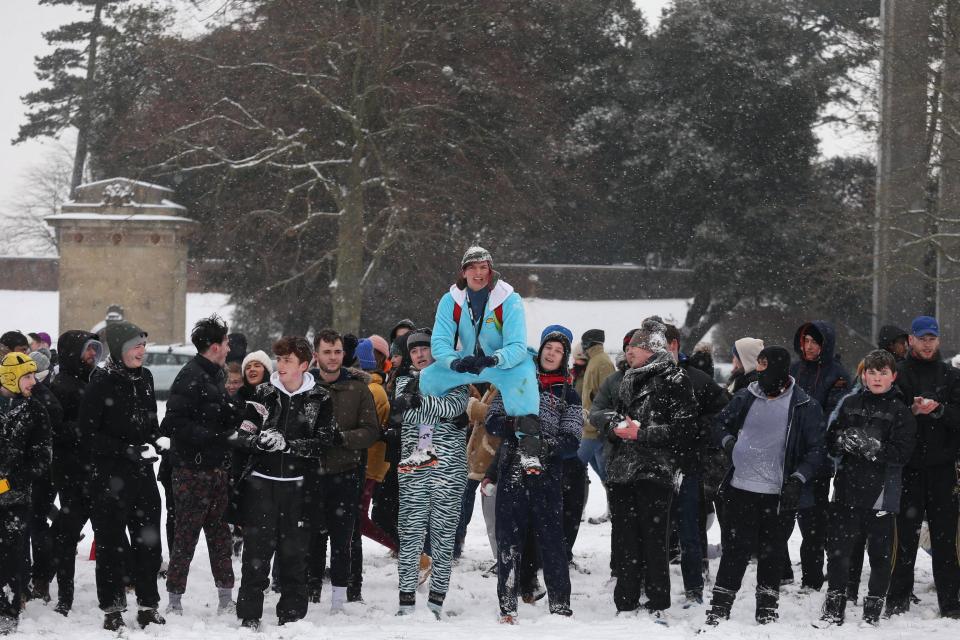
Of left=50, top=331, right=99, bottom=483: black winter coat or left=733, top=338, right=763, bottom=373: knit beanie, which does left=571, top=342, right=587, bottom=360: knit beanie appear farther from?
left=50, top=331, right=99, bottom=483: black winter coat

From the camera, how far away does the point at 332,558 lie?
24.8 feet

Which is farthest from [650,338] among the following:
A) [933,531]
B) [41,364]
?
[41,364]

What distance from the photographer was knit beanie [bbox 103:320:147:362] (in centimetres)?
698

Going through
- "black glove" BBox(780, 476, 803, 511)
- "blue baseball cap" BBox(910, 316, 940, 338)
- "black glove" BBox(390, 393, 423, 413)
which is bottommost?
"black glove" BBox(780, 476, 803, 511)

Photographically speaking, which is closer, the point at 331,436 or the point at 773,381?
the point at 331,436

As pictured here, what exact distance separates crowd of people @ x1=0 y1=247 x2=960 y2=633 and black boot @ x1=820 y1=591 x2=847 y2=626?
2 centimetres

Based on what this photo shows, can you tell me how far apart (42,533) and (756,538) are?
450cm

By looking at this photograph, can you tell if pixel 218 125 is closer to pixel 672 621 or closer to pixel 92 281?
pixel 92 281

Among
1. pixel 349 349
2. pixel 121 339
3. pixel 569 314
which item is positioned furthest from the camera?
pixel 569 314

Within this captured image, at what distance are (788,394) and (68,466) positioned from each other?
4.60m

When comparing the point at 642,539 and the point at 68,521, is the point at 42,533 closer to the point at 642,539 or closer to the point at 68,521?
the point at 68,521

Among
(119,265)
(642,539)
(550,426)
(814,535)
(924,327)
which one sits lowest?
(814,535)

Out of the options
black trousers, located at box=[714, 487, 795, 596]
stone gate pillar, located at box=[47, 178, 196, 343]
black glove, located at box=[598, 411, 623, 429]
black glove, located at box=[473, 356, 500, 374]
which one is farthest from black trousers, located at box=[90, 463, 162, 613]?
stone gate pillar, located at box=[47, 178, 196, 343]

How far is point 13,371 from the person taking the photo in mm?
6926
